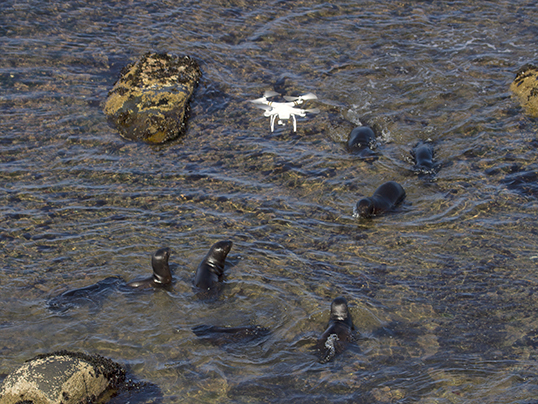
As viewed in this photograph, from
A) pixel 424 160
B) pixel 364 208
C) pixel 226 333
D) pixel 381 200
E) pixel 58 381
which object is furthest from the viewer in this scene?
pixel 424 160

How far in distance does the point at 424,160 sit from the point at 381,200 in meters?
1.56

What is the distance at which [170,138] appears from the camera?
10602mm

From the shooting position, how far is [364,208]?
8406 mm

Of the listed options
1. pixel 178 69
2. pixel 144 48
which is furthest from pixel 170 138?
pixel 144 48

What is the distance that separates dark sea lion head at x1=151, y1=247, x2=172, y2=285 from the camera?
7289mm

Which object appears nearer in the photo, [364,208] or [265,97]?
[364,208]

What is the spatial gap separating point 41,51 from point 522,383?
491 inches

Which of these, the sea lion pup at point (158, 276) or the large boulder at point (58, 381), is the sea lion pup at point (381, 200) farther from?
the large boulder at point (58, 381)

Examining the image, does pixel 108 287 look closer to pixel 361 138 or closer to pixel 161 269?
pixel 161 269

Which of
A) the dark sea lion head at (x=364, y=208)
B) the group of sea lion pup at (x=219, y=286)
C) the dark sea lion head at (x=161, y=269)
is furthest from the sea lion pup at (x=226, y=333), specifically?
the dark sea lion head at (x=364, y=208)

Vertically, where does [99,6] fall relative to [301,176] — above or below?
above

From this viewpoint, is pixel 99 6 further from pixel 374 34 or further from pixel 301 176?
pixel 301 176

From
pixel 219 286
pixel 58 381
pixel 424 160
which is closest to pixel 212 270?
pixel 219 286

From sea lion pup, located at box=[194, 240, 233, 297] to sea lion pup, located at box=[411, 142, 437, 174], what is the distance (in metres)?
4.01
